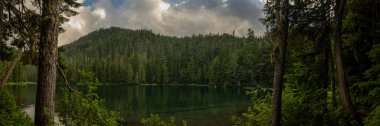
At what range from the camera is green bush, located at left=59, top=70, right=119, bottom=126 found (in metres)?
9.30

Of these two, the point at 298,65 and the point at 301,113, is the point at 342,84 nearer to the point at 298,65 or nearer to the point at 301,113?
the point at 301,113

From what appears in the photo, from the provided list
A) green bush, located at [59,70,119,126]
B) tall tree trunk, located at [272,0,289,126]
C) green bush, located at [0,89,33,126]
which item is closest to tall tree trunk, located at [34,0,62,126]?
green bush, located at [59,70,119,126]

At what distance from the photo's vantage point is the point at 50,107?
27.7 ft

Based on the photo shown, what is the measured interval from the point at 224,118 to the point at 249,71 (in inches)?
3107

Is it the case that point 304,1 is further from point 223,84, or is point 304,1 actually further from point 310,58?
point 223,84

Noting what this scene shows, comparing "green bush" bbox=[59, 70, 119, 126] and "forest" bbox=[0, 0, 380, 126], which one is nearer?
"forest" bbox=[0, 0, 380, 126]

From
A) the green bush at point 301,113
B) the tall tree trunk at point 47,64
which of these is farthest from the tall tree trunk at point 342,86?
the tall tree trunk at point 47,64

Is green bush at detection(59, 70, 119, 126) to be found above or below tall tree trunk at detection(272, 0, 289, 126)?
below

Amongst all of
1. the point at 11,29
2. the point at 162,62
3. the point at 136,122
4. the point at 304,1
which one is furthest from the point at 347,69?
the point at 162,62

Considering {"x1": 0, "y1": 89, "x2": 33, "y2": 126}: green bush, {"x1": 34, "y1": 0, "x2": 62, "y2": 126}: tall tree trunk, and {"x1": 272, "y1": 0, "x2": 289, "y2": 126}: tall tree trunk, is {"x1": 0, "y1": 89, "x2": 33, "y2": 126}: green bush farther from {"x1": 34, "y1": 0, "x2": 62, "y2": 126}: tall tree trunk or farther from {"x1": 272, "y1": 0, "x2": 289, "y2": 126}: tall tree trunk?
{"x1": 272, "y1": 0, "x2": 289, "y2": 126}: tall tree trunk

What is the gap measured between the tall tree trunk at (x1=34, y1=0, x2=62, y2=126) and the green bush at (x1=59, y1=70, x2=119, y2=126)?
73 cm

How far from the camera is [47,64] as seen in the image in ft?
27.7

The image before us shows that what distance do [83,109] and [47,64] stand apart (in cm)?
159

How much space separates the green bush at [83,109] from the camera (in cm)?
930
